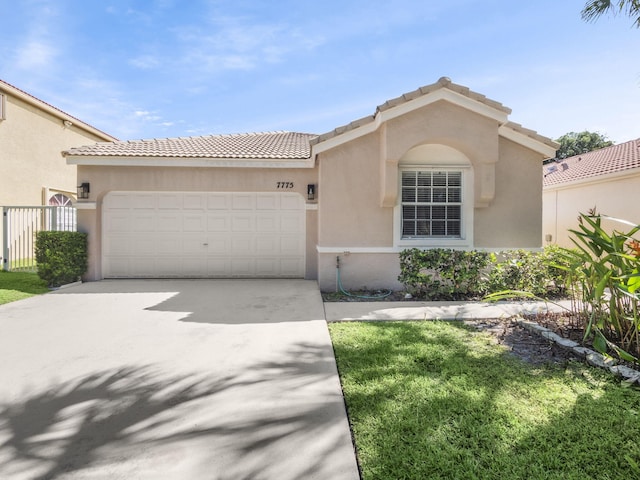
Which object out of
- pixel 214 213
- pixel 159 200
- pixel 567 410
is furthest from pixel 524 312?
pixel 159 200

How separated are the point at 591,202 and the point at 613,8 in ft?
37.7

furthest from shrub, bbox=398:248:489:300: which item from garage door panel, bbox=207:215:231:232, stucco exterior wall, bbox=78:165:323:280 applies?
garage door panel, bbox=207:215:231:232

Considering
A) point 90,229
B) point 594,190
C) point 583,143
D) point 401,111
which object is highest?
point 583,143

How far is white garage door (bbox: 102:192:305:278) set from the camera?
11.3 metres

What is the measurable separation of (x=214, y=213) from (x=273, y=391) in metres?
8.72

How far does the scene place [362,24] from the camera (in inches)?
378

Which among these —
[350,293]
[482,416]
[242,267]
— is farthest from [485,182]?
[242,267]

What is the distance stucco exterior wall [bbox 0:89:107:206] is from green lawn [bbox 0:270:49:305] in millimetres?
5895

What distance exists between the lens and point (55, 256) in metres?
9.83

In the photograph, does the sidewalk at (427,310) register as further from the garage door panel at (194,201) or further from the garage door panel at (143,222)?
the garage door panel at (143,222)

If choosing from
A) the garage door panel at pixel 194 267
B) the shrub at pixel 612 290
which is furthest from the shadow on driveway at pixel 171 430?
the garage door panel at pixel 194 267

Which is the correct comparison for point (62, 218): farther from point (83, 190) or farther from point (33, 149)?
point (33, 149)

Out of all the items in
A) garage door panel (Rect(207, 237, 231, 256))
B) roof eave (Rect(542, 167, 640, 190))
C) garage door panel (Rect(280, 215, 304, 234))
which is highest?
roof eave (Rect(542, 167, 640, 190))

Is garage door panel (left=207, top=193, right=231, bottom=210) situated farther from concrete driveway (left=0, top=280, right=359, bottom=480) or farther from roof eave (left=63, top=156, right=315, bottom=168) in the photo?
concrete driveway (left=0, top=280, right=359, bottom=480)
